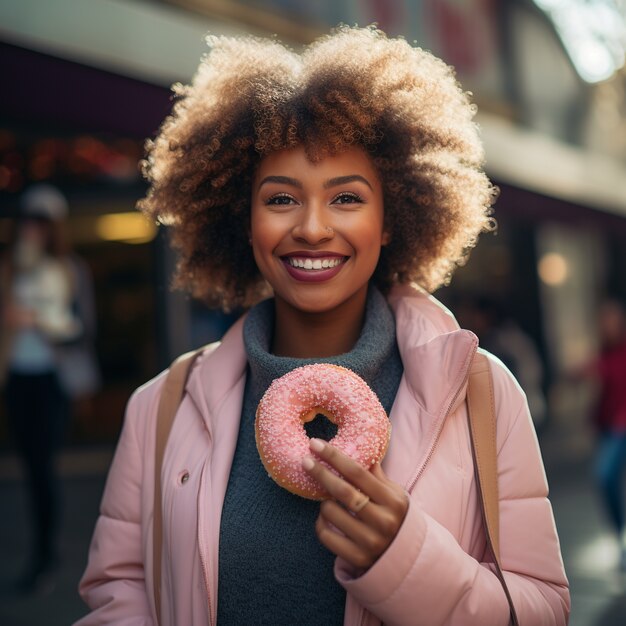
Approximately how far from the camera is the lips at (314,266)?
2102 mm

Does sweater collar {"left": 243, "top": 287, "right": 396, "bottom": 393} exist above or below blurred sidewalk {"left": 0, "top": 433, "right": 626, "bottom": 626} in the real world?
above

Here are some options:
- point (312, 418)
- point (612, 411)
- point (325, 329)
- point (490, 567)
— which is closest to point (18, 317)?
point (325, 329)

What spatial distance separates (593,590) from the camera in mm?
4816

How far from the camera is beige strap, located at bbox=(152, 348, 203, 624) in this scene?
82.6 inches

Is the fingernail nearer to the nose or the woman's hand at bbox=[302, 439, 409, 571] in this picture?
the woman's hand at bbox=[302, 439, 409, 571]

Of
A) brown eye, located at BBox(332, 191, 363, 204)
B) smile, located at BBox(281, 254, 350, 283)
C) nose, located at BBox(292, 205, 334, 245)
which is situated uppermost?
brown eye, located at BBox(332, 191, 363, 204)

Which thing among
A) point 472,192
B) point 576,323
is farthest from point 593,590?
point 576,323

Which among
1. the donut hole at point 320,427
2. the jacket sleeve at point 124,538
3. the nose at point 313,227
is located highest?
the nose at point 313,227

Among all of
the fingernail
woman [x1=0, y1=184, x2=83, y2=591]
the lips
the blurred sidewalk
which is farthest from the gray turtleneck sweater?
woman [x1=0, y1=184, x2=83, y2=591]

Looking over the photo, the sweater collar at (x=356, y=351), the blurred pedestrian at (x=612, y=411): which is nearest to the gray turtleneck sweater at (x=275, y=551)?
the sweater collar at (x=356, y=351)

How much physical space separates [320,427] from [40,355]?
3.24 meters

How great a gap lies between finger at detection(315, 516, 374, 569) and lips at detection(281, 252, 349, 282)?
676 millimetres

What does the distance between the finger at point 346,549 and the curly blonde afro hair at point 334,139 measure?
95 centimetres

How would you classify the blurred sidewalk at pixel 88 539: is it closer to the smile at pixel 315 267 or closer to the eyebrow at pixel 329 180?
the smile at pixel 315 267
